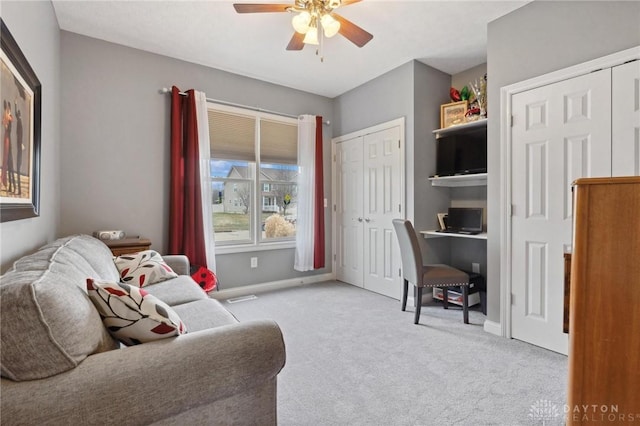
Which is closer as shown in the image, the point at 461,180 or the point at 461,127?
the point at 461,127

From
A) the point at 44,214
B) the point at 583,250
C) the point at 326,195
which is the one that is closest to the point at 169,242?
the point at 44,214

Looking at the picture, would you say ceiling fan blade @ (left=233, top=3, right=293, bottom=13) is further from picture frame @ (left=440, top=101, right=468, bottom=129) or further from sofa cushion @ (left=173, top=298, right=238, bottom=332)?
picture frame @ (left=440, top=101, right=468, bottom=129)

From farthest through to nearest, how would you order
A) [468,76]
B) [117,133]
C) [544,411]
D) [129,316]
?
[468,76], [117,133], [544,411], [129,316]

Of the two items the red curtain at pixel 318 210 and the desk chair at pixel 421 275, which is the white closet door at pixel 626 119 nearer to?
the desk chair at pixel 421 275

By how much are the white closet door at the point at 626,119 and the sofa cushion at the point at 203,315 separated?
2.63 metres

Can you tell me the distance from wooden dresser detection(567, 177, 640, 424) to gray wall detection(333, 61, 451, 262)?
243 centimetres

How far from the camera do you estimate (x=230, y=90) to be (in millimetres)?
3604

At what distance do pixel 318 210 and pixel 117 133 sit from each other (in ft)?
8.08

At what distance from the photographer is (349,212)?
422cm

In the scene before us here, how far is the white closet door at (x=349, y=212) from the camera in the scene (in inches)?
159

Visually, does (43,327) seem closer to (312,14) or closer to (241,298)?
(312,14)

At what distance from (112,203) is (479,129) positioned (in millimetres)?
3810

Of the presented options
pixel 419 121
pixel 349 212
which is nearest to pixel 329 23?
pixel 419 121

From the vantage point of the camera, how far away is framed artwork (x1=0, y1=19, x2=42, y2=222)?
4.21 ft
